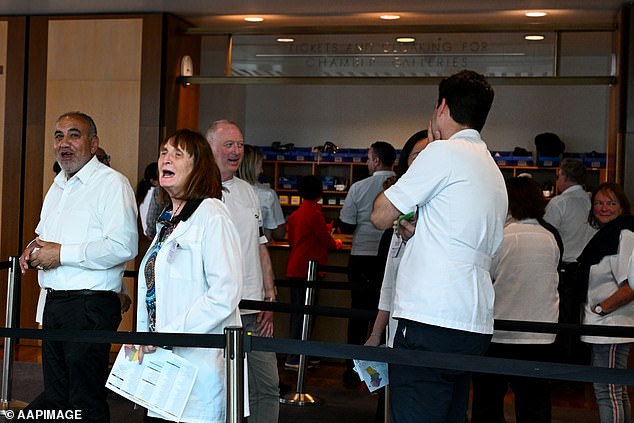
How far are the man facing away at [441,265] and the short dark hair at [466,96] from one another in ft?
0.35

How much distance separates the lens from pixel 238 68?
26.1ft

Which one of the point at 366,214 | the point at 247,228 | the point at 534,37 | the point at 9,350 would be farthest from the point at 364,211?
the point at 247,228

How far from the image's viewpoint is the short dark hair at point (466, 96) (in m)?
2.96

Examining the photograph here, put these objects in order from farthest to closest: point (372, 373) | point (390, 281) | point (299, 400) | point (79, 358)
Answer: point (299, 400), point (79, 358), point (390, 281), point (372, 373)

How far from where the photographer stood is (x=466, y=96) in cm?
297

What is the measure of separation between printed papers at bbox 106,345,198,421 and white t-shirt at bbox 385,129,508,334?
2.28 ft

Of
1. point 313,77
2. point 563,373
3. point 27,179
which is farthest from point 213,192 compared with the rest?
point 27,179

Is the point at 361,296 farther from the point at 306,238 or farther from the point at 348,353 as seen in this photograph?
the point at 348,353

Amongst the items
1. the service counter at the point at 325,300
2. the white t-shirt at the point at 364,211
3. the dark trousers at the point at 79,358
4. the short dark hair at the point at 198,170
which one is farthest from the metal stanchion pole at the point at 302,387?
the short dark hair at the point at 198,170

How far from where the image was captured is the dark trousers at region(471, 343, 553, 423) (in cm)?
428

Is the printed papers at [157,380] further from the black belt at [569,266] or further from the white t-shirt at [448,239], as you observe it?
the black belt at [569,266]

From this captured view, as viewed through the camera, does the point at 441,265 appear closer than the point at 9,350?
Yes

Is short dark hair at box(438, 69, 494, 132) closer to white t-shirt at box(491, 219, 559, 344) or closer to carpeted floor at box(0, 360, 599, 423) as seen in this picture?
white t-shirt at box(491, 219, 559, 344)

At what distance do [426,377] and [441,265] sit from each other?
13.8 inches
